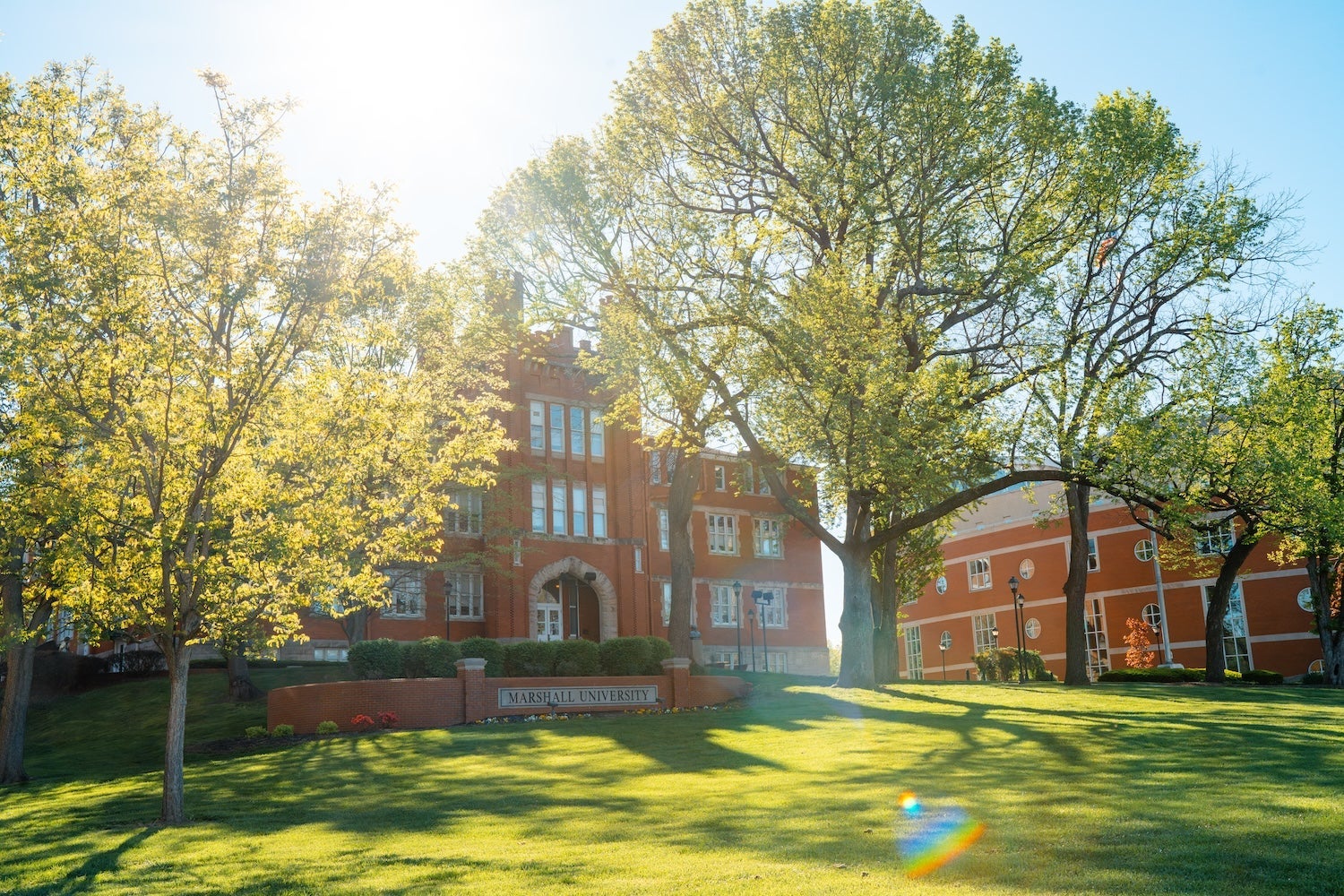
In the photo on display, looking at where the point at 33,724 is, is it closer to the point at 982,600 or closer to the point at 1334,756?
the point at 1334,756

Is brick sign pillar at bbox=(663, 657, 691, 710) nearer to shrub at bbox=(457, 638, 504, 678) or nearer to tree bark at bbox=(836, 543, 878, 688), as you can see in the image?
tree bark at bbox=(836, 543, 878, 688)

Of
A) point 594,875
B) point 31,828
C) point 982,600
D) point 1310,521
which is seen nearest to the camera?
point 594,875

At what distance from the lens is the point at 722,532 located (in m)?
51.5

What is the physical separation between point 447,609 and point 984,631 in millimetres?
32664

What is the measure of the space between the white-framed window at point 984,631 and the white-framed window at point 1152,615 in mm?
8914

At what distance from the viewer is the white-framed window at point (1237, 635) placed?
153 feet

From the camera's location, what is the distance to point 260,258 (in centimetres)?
1401

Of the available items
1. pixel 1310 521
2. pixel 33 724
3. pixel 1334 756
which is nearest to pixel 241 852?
pixel 1334 756

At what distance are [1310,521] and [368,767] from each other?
22.1 meters

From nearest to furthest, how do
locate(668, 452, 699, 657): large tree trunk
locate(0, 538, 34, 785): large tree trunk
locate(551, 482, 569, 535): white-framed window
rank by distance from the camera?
locate(0, 538, 34, 785): large tree trunk, locate(668, 452, 699, 657): large tree trunk, locate(551, 482, 569, 535): white-framed window

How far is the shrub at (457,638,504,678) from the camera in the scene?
24.7 meters

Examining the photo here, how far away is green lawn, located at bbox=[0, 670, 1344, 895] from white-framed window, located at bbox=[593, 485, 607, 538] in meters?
22.4

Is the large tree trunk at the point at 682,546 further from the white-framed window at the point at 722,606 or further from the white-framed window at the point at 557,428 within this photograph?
the white-framed window at the point at 722,606

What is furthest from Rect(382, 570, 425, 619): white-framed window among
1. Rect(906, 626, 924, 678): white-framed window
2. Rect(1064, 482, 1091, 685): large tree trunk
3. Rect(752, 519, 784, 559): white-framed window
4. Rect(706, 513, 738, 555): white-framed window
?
Rect(906, 626, 924, 678): white-framed window
